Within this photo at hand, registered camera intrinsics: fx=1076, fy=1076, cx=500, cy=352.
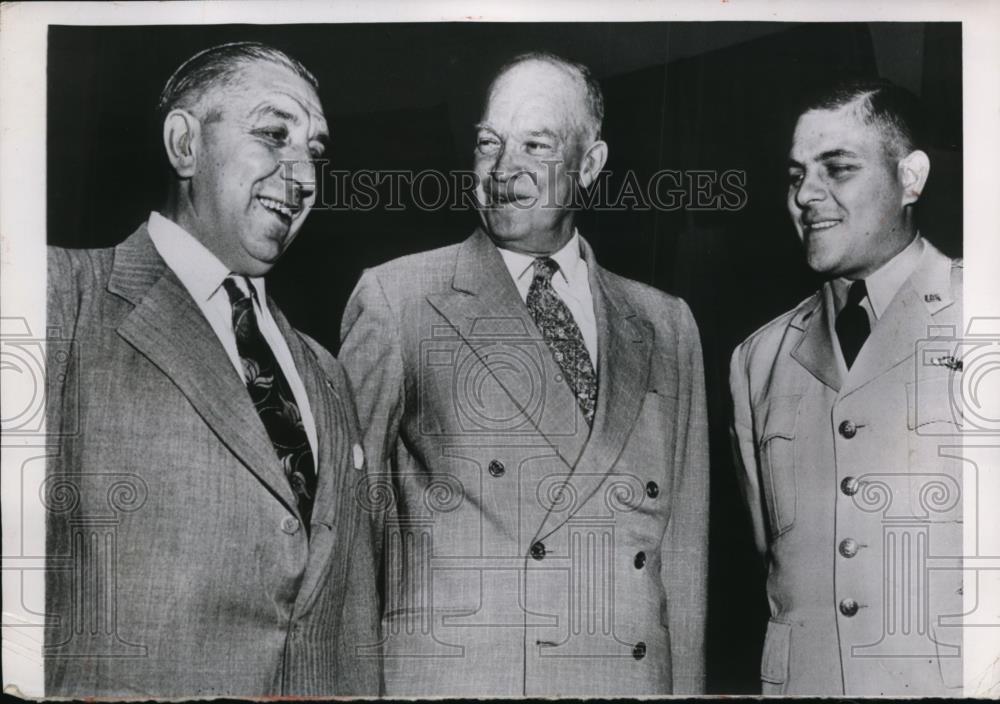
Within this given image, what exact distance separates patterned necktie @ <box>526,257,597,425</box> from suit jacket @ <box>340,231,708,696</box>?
1.3 inches

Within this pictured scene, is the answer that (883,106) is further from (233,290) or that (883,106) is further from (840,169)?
(233,290)

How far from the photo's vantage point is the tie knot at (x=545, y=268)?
3875 mm

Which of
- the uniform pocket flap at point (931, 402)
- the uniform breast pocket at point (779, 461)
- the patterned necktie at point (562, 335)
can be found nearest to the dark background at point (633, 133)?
the uniform breast pocket at point (779, 461)

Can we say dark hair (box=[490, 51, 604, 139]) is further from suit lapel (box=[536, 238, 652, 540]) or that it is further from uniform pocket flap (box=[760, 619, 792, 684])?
uniform pocket flap (box=[760, 619, 792, 684])

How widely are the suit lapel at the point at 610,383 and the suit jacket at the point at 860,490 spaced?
0.37 m

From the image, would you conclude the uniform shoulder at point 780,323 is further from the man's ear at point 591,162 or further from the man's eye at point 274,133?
the man's eye at point 274,133

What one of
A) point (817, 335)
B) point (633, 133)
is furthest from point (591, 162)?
point (817, 335)

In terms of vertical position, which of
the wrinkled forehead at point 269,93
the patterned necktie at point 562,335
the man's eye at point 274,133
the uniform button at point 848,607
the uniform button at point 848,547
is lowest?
the uniform button at point 848,607

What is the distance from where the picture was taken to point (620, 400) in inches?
152

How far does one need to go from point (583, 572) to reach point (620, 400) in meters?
0.63

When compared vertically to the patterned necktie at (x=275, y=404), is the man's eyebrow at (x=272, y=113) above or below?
above

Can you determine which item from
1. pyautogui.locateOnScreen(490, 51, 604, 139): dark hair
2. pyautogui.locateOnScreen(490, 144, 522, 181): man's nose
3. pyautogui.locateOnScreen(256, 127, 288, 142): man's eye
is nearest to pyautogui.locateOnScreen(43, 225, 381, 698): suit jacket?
pyautogui.locateOnScreen(256, 127, 288, 142): man's eye

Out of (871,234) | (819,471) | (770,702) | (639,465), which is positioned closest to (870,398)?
(819,471)

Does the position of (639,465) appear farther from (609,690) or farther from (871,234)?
(871,234)
